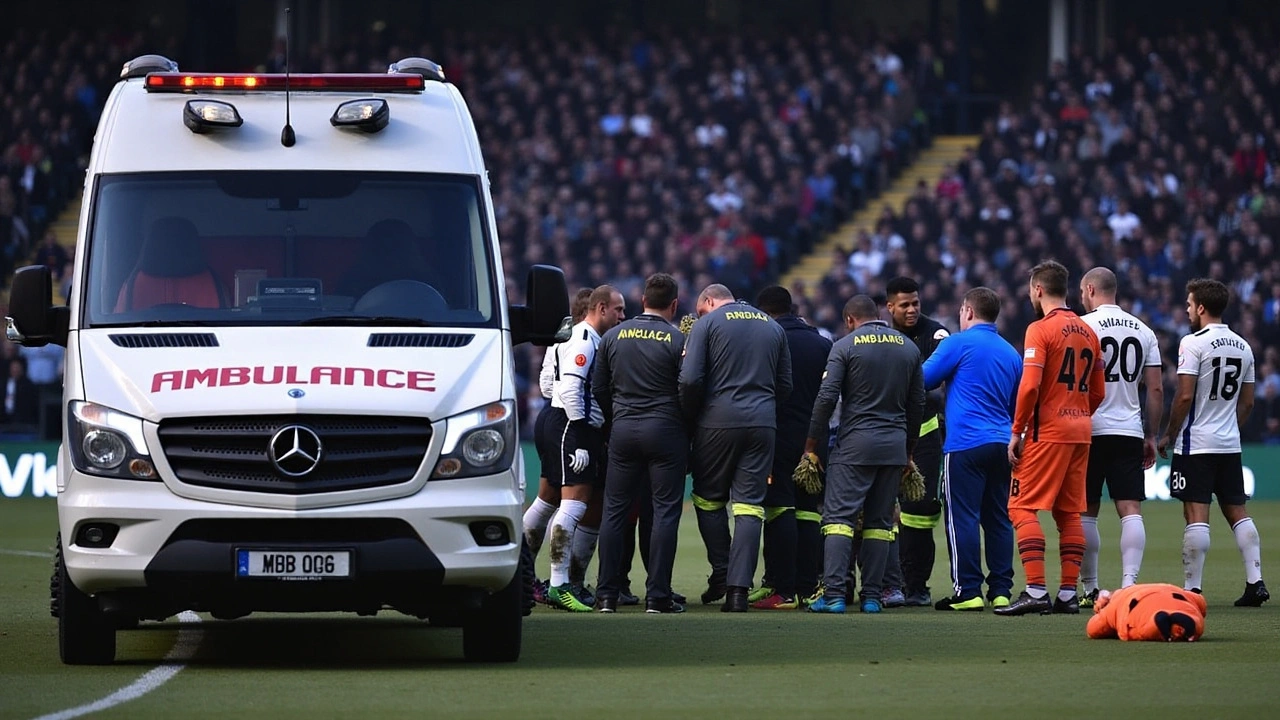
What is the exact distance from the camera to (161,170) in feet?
34.5

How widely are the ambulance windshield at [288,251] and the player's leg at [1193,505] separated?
542 cm

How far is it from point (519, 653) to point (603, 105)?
29116 millimetres

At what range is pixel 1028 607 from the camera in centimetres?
1283

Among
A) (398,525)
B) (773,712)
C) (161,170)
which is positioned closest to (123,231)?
(161,170)

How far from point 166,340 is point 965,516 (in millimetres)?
5475

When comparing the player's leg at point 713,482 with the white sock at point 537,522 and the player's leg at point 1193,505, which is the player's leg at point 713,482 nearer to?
the white sock at point 537,522

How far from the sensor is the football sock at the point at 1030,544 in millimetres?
12672

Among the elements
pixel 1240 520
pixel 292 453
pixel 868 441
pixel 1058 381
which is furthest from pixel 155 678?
pixel 1240 520

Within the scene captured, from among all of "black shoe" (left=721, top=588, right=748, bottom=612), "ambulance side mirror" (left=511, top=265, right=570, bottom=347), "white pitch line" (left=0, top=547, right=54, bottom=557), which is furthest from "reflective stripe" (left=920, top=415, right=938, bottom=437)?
"white pitch line" (left=0, top=547, right=54, bottom=557)

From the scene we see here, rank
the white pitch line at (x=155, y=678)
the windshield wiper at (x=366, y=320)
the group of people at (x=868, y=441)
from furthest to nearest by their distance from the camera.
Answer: the group of people at (x=868, y=441)
the windshield wiper at (x=366, y=320)
the white pitch line at (x=155, y=678)

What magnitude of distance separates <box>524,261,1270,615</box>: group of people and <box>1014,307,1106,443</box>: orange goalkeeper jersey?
2 cm

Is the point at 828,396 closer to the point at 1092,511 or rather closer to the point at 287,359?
the point at 1092,511

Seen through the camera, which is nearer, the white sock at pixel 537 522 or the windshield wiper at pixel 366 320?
the windshield wiper at pixel 366 320

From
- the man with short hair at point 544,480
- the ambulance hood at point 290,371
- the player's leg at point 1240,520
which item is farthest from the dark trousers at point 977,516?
the ambulance hood at point 290,371
